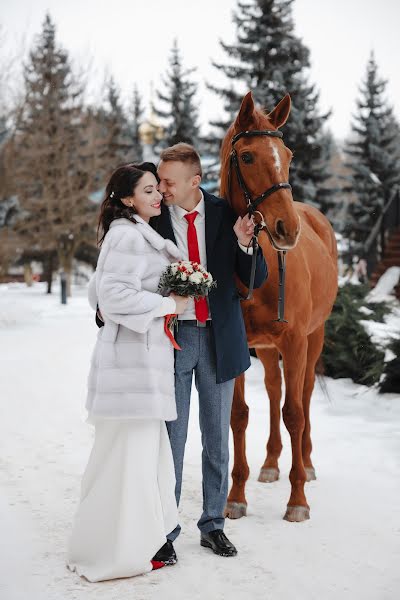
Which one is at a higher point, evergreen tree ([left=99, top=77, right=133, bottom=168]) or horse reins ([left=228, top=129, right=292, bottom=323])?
evergreen tree ([left=99, top=77, right=133, bottom=168])

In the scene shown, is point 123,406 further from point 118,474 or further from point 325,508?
point 325,508

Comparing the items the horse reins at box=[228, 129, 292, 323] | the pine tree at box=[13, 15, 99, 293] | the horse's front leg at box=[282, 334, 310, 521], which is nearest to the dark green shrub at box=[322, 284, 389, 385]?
the horse's front leg at box=[282, 334, 310, 521]

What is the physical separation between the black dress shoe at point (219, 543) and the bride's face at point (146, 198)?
72.6 inches

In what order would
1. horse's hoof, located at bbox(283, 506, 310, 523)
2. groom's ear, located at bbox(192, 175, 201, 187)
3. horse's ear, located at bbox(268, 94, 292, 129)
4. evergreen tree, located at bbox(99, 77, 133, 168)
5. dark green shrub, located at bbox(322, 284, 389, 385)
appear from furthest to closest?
evergreen tree, located at bbox(99, 77, 133, 168) → dark green shrub, located at bbox(322, 284, 389, 385) → horse's hoof, located at bbox(283, 506, 310, 523) → horse's ear, located at bbox(268, 94, 292, 129) → groom's ear, located at bbox(192, 175, 201, 187)

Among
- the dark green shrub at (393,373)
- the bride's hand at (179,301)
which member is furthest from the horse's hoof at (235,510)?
the dark green shrub at (393,373)

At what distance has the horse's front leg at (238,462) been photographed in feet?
14.8

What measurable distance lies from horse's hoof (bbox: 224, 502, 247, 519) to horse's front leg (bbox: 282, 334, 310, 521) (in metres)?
0.29

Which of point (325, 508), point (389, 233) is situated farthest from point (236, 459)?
point (389, 233)

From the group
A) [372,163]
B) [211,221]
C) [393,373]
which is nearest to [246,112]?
[211,221]

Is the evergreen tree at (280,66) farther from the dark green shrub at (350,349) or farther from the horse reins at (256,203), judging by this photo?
the horse reins at (256,203)

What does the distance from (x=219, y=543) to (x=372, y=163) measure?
2992cm

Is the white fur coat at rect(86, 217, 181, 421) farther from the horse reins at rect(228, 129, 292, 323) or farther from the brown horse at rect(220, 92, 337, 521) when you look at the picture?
the brown horse at rect(220, 92, 337, 521)

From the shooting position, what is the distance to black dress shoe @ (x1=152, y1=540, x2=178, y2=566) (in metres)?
3.64

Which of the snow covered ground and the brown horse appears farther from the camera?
the brown horse
